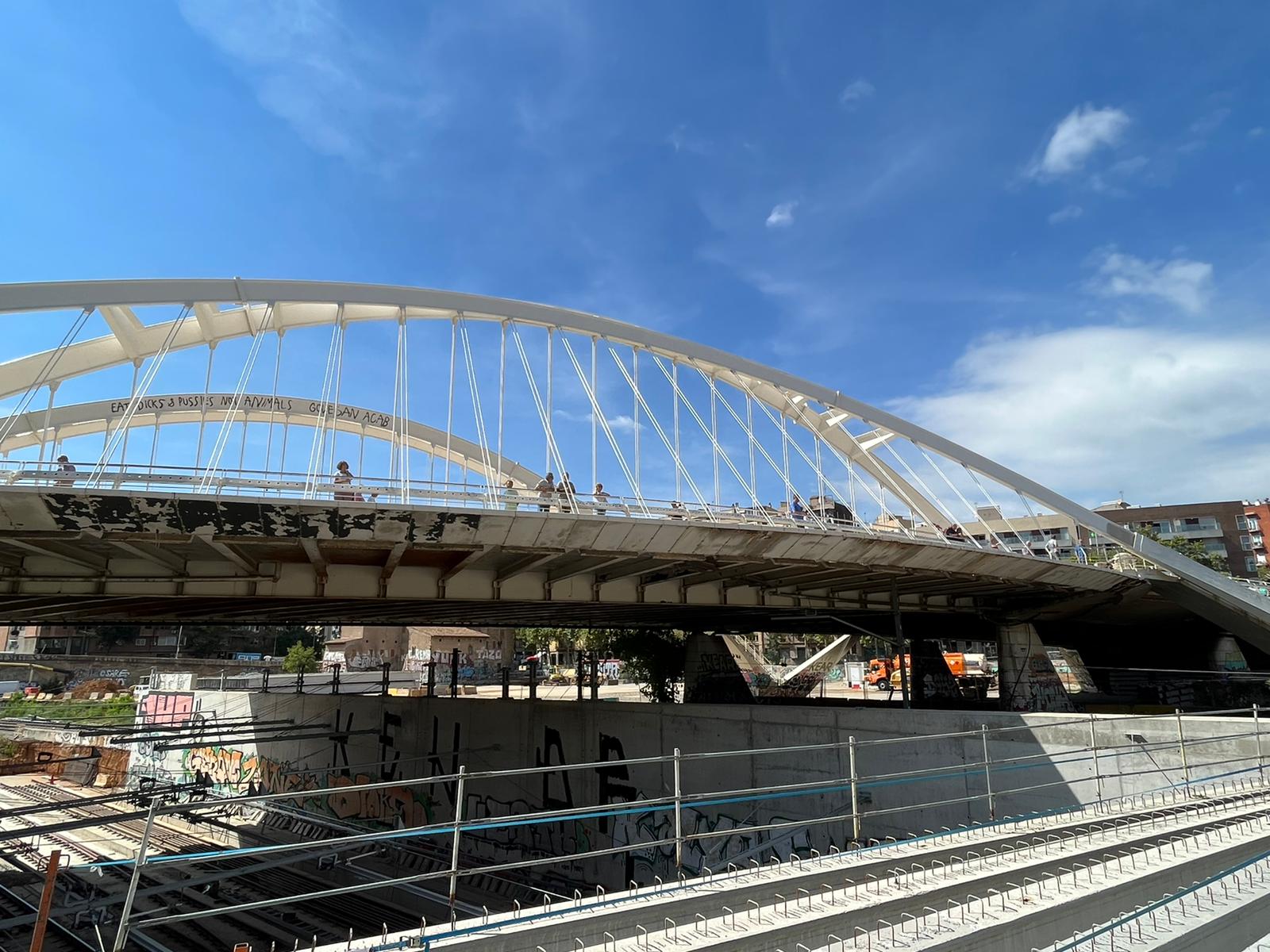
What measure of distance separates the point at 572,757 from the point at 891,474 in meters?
19.6

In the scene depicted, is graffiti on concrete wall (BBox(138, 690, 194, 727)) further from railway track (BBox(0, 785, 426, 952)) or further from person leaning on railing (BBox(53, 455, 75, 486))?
person leaning on railing (BBox(53, 455, 75, 486))

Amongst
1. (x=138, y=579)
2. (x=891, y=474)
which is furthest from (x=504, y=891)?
(x=891, y=474)

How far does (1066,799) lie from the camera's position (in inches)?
639

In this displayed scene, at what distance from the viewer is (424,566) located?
1823cm

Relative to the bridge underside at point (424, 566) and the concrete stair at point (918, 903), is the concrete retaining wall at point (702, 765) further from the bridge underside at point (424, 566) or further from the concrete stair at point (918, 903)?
the bridge underside at point (424, 566)

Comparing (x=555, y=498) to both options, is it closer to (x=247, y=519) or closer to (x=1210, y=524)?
(x=247, y=519)

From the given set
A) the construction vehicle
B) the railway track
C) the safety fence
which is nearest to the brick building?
the construction vehicle

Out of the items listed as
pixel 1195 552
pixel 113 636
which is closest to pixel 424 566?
pixel 1195 552

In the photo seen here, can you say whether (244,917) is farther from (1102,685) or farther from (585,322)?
(1102,685)

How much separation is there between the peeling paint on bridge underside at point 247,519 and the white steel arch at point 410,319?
594cm

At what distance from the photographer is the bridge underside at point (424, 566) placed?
13.2 metres

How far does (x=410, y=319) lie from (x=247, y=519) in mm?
11768

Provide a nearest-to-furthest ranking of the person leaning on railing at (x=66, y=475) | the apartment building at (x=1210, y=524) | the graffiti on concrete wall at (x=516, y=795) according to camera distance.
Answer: the person leaning on railing at (x=66, y=475) → the graffiti on concrete wall at (x=516, y=795) → the apartment building at (x=1210, y=524)

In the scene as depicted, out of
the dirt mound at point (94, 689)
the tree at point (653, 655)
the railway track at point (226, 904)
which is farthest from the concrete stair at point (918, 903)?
the dirt mound at point (94, 689)
